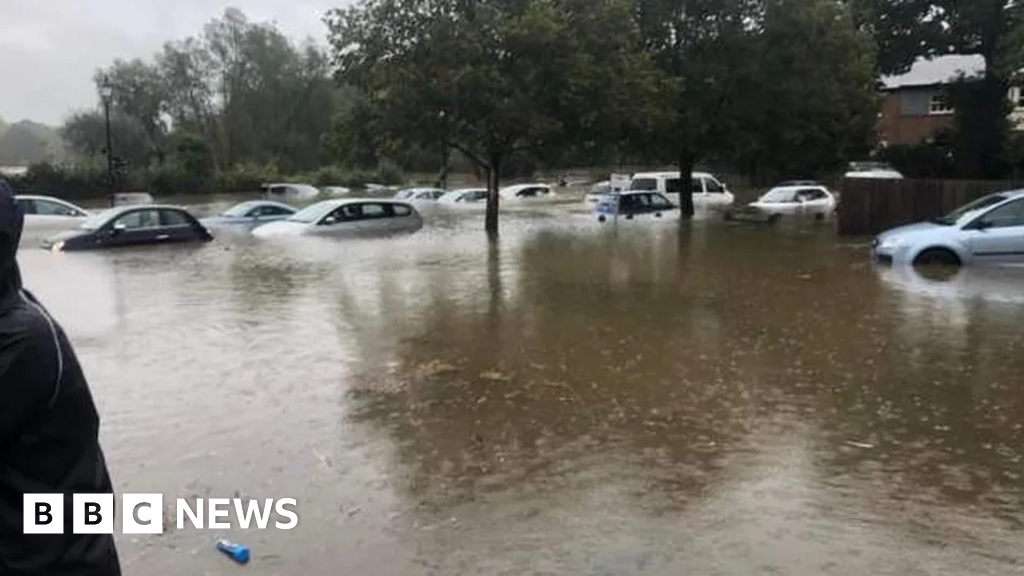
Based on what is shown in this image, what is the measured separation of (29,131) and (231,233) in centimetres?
8886

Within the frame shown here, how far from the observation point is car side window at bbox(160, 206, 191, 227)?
990 inches

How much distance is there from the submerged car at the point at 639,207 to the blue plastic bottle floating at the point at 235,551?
29618 mm

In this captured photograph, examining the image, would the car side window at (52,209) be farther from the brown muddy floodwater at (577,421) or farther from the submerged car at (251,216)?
the brown muddy floodwater at (577,421)

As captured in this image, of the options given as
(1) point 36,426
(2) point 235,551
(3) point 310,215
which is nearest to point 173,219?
(3) point 310,215

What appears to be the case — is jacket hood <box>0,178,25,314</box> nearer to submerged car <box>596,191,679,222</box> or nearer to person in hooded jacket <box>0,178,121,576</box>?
person in hooded jacket <box>0,178,121,576</box>

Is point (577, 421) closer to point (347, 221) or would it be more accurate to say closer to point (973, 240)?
point (973, 240)

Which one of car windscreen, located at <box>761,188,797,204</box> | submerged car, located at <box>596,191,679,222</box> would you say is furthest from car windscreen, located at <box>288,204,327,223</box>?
car windscreen, located at <box>761,188,797,204</box>

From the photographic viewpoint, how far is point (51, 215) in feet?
96.7

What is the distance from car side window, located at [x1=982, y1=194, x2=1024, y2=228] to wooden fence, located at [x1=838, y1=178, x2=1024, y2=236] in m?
9.47

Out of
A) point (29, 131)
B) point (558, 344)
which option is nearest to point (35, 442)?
point (558, 344)

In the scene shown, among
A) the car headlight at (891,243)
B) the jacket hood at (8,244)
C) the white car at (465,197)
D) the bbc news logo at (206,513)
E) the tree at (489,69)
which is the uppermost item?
the tree at (489,69)

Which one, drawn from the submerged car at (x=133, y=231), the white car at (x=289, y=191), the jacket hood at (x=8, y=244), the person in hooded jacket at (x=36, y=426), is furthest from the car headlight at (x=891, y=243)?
the white car at (x=289, y=191)

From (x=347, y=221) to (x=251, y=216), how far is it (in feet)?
14.5

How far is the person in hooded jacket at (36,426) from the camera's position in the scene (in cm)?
212
